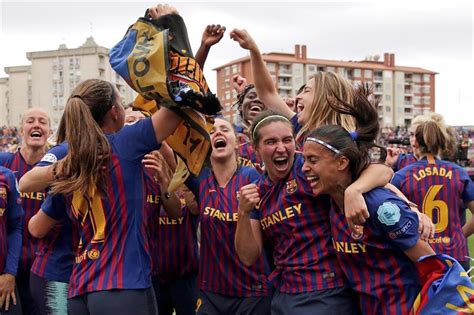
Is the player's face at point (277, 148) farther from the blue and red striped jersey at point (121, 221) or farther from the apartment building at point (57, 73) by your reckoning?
the apartment building at point (57, 73)

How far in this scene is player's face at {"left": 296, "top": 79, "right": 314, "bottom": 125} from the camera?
3588 millimetres

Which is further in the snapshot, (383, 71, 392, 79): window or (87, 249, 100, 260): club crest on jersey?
(383, 71, 392, 79): window

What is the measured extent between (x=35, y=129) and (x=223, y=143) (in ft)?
6.00

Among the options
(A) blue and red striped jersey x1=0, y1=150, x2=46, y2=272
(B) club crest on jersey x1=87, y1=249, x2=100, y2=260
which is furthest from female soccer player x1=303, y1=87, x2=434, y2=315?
(A) blue and red striped jersey x1=0, y1=150, x2=46, y2=272

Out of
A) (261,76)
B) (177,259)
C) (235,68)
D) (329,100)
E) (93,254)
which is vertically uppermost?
(235,68)

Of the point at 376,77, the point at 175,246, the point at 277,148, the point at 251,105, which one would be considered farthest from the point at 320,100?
the point at 376,77

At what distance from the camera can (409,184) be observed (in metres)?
5.82

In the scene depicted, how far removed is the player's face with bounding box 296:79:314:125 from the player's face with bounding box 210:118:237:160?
0.61 metres

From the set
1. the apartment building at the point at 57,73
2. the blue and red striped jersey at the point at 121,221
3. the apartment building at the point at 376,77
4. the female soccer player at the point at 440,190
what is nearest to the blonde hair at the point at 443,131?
the female soccer player at the point at 440,190

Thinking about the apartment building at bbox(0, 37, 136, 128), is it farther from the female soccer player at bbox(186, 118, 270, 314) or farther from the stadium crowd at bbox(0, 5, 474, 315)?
the stadium crowd at bbox(0, 5, 474, 315)

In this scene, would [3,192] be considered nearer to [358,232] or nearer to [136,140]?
[136,140]

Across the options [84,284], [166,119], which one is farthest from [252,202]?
[84,284]

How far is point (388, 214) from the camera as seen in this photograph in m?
2.95

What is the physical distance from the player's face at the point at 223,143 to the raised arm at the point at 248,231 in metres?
0.67
